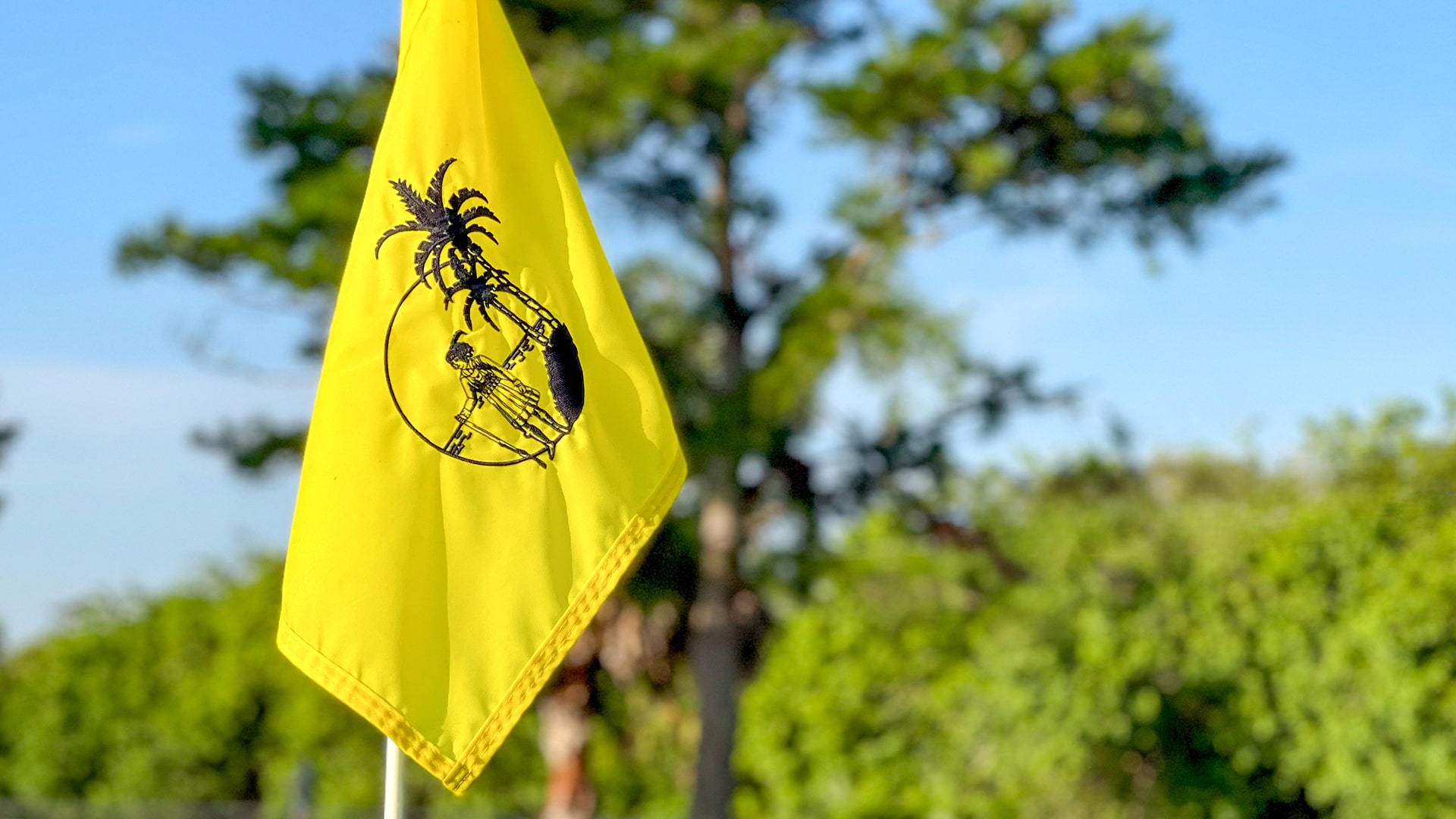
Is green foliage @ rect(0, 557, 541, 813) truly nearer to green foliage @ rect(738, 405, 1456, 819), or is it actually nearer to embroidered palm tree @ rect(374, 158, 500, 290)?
green foliage @ rect(738, 405, 1456, 819)

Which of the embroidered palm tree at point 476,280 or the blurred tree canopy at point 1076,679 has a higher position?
the embroidered palm tree at point 476,280

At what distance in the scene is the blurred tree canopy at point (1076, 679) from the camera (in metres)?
8.03

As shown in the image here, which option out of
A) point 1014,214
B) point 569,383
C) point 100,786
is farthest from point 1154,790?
point 100,786

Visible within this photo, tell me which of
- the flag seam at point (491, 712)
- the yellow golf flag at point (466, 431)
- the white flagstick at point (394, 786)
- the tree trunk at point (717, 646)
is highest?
the yellow golf flag at point (466, 431)

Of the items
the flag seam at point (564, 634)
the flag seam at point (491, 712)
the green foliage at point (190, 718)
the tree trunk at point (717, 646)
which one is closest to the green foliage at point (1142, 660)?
the tree trunk at point (717, 646)

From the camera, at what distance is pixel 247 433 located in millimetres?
9539

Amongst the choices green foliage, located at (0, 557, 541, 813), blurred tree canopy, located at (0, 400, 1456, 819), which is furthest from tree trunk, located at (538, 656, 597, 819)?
green foliage, located at (0, 557, 541, 813)

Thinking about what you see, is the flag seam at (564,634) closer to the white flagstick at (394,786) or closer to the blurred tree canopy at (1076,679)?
the white flagstick at (394,786)

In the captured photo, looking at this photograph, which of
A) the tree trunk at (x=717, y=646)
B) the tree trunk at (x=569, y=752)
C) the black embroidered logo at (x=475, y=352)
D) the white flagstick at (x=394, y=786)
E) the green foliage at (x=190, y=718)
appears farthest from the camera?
the green foliage at (x=190, y=718)

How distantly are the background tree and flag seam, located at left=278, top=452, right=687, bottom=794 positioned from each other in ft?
18.5

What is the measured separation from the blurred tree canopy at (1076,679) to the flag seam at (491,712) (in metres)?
4.70

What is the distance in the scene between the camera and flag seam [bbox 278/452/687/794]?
2965 millimetres

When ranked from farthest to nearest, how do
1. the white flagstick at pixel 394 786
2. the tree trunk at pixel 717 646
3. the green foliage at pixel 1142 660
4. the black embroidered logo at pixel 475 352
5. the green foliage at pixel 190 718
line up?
the green foliage at pixel 190 718 < the tree trunk at pixel 717 646 < the green foliage at pixel 1142 660 < the black embroidered logo at pixel 475 352 < the white flagstick at pixel 394 786

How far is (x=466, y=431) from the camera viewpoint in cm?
313
